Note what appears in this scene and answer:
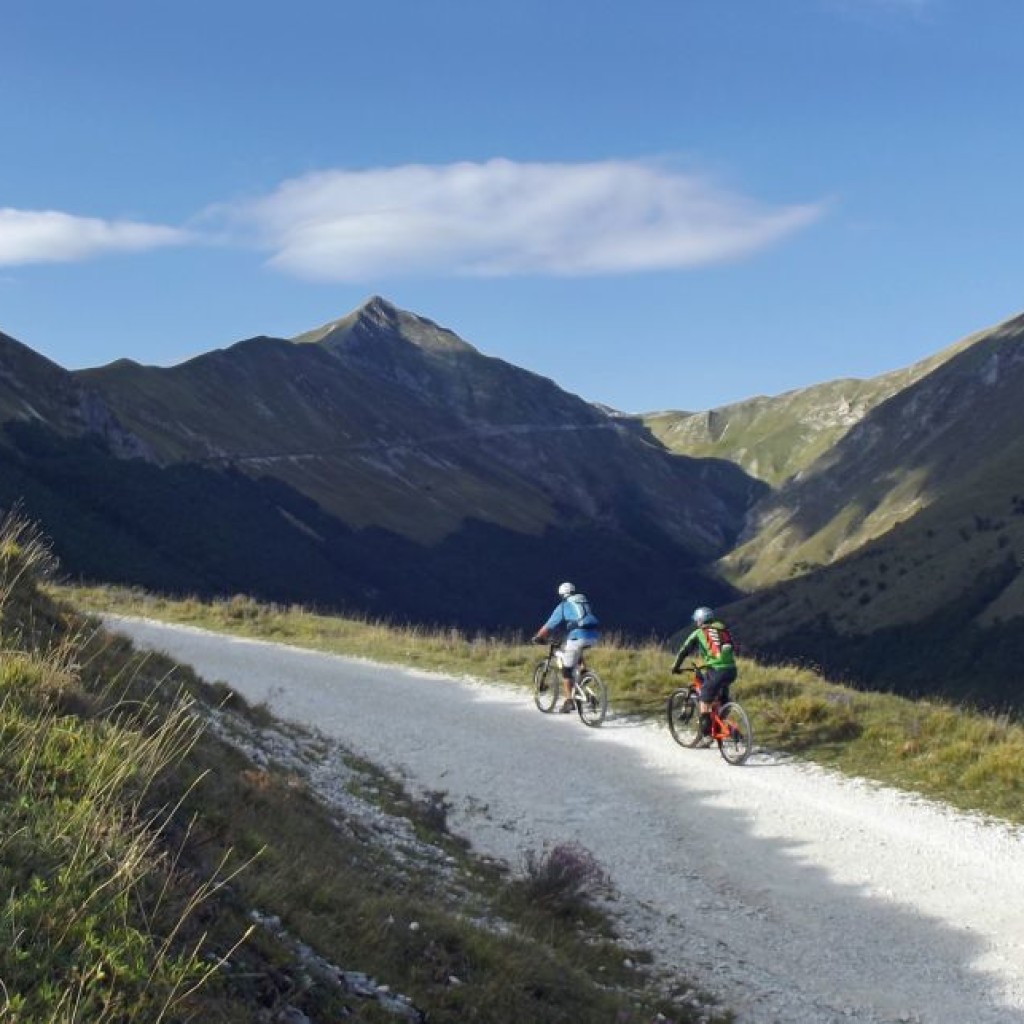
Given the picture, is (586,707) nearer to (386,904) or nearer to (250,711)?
(250,711)

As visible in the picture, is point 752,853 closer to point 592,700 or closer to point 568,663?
point 592,700

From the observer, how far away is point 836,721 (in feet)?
50.6

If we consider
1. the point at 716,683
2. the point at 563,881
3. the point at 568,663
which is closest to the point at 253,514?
the point at 568,663

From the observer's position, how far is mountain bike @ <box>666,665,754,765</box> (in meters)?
14.6

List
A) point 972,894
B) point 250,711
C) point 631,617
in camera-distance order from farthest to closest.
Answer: point 631,617 < point 250,711 < point 972,894

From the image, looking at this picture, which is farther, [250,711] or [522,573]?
[522,573]

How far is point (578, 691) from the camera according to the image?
18.3 m

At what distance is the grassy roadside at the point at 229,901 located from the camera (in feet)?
14.1

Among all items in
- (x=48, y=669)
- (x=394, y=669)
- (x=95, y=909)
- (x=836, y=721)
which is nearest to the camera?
(x=95, y=909)

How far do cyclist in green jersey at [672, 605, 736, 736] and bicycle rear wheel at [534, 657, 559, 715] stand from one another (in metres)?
4.04

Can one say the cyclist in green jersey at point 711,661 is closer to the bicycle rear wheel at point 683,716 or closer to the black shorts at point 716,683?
the black shorts at point 716,683

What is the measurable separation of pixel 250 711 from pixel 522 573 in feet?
523

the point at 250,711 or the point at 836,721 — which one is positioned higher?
the point at 836,721

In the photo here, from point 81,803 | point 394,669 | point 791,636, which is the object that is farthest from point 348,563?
point 81,803
